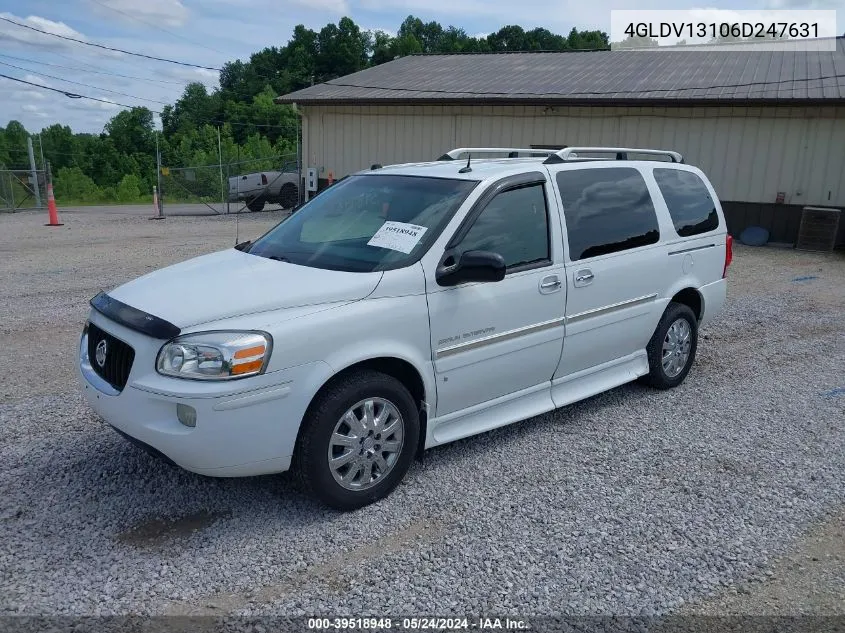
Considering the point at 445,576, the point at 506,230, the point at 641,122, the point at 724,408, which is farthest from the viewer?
the point at 641,122

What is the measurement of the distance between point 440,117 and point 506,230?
1637 cm

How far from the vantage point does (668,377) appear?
5.98 m

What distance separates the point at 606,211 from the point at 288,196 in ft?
69.9

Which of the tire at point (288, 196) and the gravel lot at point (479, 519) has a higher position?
the tire at point (288, 196)

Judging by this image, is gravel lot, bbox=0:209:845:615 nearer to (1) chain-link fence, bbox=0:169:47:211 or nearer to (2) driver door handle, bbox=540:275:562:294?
(2) driver door handle, bbox=540:275:562:294

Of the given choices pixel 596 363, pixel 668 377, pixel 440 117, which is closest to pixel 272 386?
pixel 596 363

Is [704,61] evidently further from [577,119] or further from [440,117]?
[440,117]

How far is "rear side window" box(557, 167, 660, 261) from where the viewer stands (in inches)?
195

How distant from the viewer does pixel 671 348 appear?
233 inches

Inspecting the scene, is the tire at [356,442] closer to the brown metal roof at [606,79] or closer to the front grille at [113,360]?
the front grille at [113,360]

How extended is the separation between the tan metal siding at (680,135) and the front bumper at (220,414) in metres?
15.4

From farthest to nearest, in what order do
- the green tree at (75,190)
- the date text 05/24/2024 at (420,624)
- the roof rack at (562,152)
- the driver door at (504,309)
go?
1. the green tree at (75,190)
2. the roof rack at (562,152)
3. the driver door at (504,309)
4. the date text 05/24/2024 at (420,624)

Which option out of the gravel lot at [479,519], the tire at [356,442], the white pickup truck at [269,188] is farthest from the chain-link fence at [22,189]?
the tire at [356,442]

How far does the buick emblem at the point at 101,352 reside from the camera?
3898 mm
